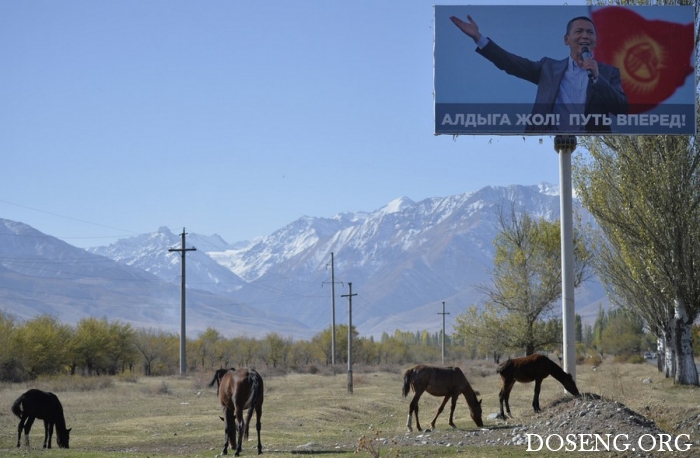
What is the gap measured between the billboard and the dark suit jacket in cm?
3

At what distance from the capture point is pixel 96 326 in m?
79.3


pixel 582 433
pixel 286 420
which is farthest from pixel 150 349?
pixel 582 433

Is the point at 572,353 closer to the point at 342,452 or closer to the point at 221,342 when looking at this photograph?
the point at 342,452

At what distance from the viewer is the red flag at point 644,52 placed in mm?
25406

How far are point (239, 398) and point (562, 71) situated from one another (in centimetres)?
1368

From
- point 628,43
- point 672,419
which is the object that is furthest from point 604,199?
point 672,419

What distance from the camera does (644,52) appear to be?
83.8ft

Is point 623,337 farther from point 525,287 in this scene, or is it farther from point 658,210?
point 658,210

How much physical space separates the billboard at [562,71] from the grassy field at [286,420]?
795 centimetres

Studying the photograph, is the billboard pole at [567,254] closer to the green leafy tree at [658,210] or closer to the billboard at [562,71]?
the billboard at [562,71]

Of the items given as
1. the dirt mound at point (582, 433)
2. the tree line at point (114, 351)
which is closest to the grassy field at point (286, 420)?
the dirt mound at point (582, 433)
